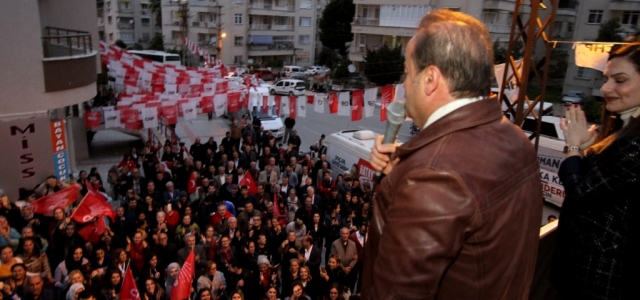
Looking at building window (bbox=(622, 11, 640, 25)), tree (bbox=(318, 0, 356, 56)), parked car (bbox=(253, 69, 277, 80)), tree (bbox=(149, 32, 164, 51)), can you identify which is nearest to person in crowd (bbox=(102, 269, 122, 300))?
building window (bbox=(622, 11, 640, 25))

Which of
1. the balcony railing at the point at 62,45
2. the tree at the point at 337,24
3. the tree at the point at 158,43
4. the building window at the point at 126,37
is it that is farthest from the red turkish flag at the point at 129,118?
the building window at the point at 126,37

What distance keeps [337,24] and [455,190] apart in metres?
45.6

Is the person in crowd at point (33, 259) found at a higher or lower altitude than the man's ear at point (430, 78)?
lower

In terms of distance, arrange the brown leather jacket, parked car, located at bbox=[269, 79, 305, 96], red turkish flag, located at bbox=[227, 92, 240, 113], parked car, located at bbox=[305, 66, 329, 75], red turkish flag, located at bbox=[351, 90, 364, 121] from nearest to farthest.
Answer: the brown leather jacket
red turkish flag, located at bbox=[351, 90, 364, 121]
red turkish flag, located at bbox=[227, 92, 240, 113]
parked car, located at bbox=[269, 79, 305, 96]
parked car, located at bbox=[305, 66, 329, 75]

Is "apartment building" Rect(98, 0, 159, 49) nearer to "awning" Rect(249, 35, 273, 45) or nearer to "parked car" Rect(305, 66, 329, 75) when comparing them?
"awning" Rect(249, 35, 273, 45)

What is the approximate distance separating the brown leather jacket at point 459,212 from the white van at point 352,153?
1036 cm

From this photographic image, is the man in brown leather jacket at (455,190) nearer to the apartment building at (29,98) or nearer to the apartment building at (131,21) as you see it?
the apartment building at (29,98)

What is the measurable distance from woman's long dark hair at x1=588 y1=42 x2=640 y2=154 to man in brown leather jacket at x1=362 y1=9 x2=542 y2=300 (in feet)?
2.56

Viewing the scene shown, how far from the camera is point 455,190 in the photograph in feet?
3.74

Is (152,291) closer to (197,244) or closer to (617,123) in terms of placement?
(197,244)

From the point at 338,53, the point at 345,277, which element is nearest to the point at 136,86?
the point at 345,277

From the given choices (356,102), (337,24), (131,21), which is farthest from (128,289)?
(131,21)

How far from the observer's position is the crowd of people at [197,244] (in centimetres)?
593

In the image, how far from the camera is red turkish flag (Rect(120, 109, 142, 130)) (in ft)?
42.8
